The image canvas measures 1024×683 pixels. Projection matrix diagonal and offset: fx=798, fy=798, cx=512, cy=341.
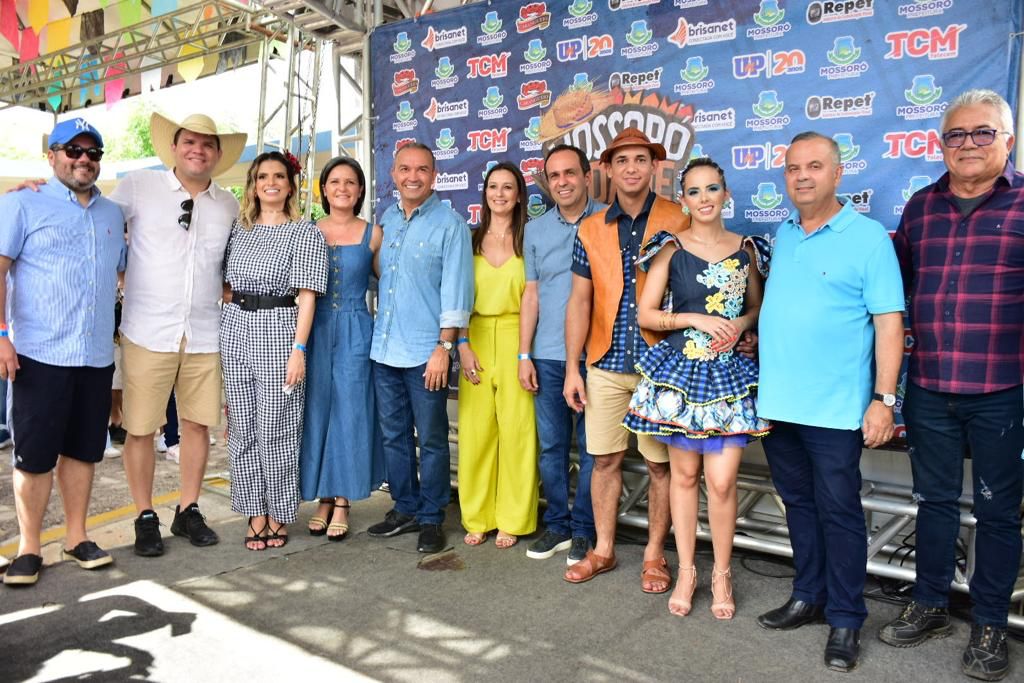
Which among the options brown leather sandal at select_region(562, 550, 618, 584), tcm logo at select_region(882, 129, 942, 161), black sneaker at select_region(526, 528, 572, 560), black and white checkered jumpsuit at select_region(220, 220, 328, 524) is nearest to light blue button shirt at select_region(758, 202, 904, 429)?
tcm logo at select_region(882, 129, 942, 161)

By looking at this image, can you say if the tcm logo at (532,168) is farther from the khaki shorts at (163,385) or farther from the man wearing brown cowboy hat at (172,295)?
the khaki shorts at (163,385)

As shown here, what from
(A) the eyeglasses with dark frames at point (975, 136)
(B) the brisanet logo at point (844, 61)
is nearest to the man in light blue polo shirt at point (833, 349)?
(A) the eyeglasses with dark frames at point (975, 136)

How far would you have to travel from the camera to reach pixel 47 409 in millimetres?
3426

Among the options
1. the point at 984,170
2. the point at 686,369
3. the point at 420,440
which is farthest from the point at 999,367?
the point at 420,440

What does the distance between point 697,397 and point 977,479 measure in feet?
3.21

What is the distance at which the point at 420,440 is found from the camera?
4.00 meters

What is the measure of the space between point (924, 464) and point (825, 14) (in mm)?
2080

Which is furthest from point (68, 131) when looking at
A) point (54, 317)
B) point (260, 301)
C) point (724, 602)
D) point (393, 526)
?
point (724, 602)

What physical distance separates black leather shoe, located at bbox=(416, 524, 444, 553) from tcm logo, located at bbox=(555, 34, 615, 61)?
2.59m

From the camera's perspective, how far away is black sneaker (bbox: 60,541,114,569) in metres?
3.64

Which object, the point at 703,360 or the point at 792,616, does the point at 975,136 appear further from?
the point at 792,616

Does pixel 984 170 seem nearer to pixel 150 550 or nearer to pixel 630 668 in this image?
pixel 630 668

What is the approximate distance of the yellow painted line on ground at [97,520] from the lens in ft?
13.1

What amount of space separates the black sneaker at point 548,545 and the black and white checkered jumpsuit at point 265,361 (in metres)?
1.21
